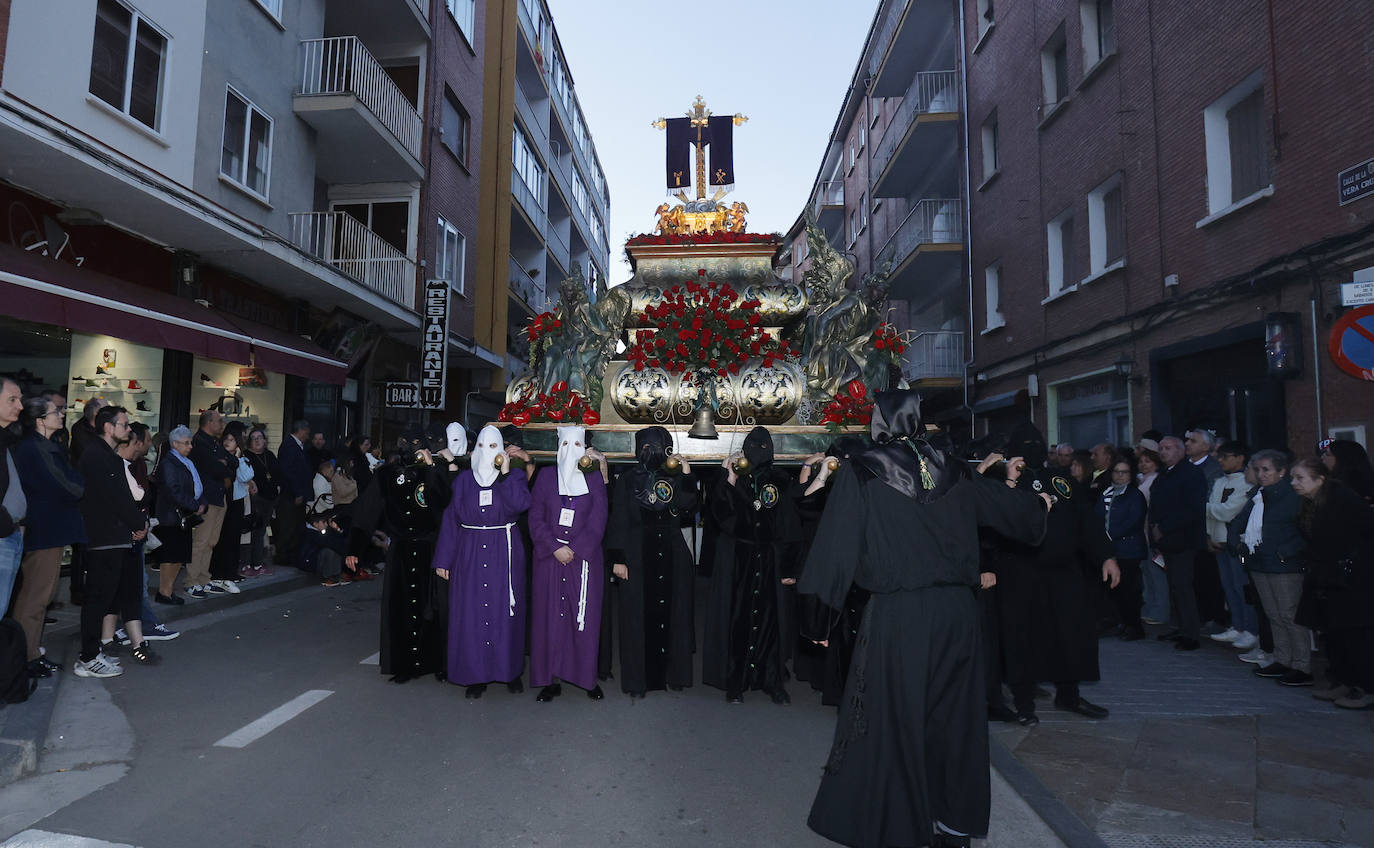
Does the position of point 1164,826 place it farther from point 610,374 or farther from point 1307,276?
point 1307,276

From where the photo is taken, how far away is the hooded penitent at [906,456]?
10.6ft

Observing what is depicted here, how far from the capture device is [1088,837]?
3346 millimetres

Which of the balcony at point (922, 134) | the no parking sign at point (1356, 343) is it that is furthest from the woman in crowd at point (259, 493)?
the balcony at point (922, 134)

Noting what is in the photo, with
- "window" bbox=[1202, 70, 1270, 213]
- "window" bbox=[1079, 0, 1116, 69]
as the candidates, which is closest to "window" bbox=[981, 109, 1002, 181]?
"window" bbox=[1079, 0, 1116, 69]

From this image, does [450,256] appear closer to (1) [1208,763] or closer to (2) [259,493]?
(2) [259,493]

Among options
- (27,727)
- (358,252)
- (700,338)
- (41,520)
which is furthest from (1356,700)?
(358,252)

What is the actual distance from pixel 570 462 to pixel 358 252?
429 inches

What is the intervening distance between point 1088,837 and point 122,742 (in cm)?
481

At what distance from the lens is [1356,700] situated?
5.34 m

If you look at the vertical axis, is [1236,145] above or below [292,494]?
above

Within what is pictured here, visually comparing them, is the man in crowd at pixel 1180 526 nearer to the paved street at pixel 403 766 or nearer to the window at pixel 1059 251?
the paved street at pixel 403 766

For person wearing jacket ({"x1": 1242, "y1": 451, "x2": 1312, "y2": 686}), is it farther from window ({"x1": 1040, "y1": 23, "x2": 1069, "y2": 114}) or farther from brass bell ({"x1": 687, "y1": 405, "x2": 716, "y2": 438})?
window ({"x1": 1040, "y1": 23, "x2": 1069, "y2": 114})

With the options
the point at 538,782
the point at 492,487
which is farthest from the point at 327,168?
the point at 538,782

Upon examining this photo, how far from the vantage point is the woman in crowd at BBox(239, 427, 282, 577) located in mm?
9359
